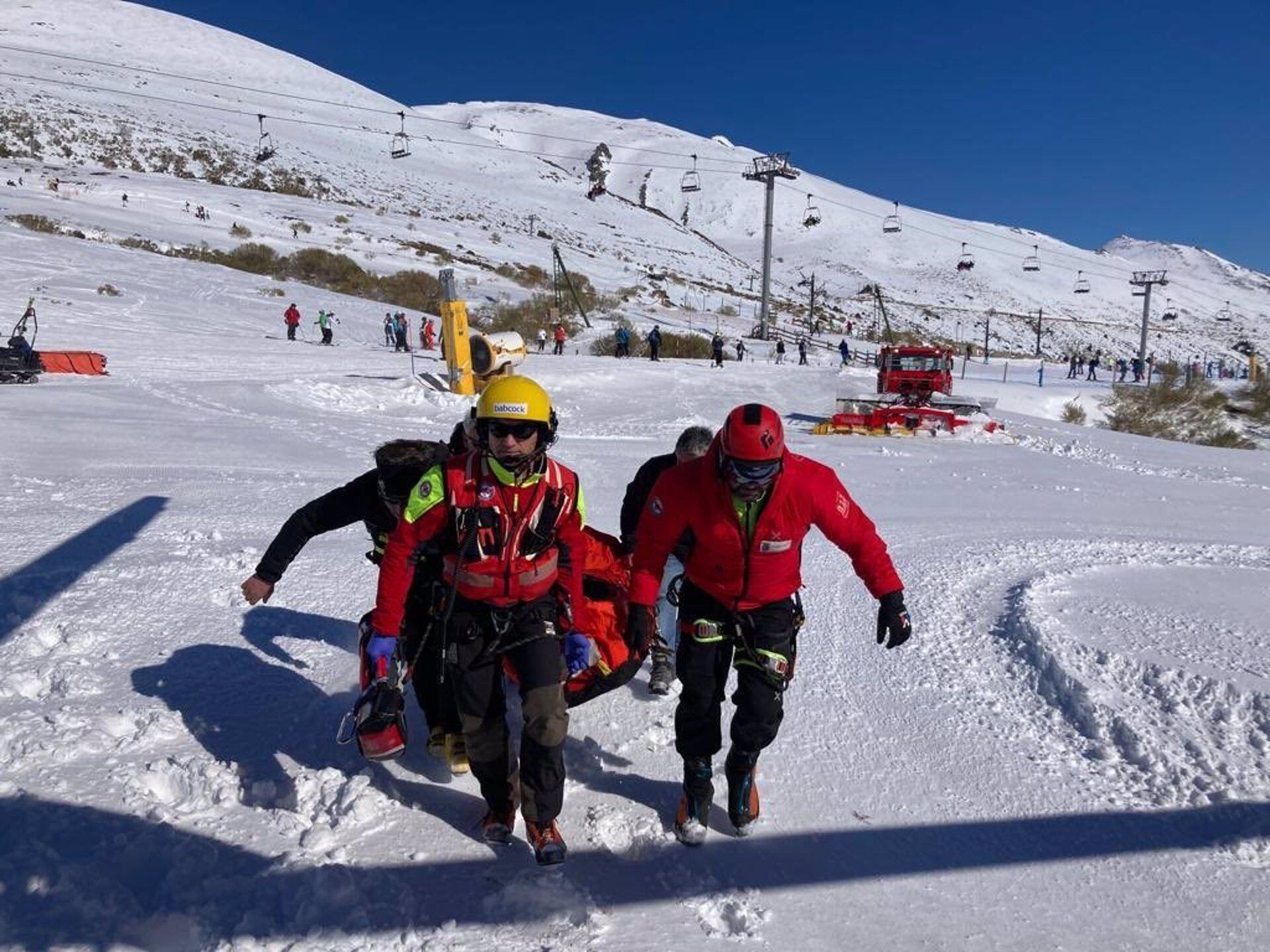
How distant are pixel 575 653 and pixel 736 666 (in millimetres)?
635

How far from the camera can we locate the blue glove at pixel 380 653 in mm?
2938

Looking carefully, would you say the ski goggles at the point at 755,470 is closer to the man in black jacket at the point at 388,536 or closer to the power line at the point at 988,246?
the man in black jacket at the point at 388,536

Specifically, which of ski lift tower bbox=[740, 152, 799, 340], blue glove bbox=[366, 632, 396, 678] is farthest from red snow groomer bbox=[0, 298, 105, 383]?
ski lift tower bbox=[740, 152, 799, 340]

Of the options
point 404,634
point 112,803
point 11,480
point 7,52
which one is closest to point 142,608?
point 112,803

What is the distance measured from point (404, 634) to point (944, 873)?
7.70 ft

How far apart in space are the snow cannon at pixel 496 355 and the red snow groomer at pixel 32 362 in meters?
11.7

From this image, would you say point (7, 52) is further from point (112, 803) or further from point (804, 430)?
point (112, 803)

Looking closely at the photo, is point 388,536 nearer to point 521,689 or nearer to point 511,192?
point 521,689

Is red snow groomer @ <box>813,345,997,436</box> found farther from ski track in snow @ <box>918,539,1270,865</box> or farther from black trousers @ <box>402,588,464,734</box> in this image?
black trousers @ <box>402,588,464,734</box>

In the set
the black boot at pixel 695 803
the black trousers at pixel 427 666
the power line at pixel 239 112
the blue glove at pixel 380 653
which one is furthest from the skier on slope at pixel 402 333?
the power line at pixel 239 112

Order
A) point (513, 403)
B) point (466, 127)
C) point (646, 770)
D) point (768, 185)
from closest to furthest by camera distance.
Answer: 1. point (513, 403)
2. point (646, 770)
3. point (768, 185)
4. point (466, 127)

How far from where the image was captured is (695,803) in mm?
3197

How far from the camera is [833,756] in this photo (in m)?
3.83

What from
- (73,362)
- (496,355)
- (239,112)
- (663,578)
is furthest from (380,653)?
(239,112)
